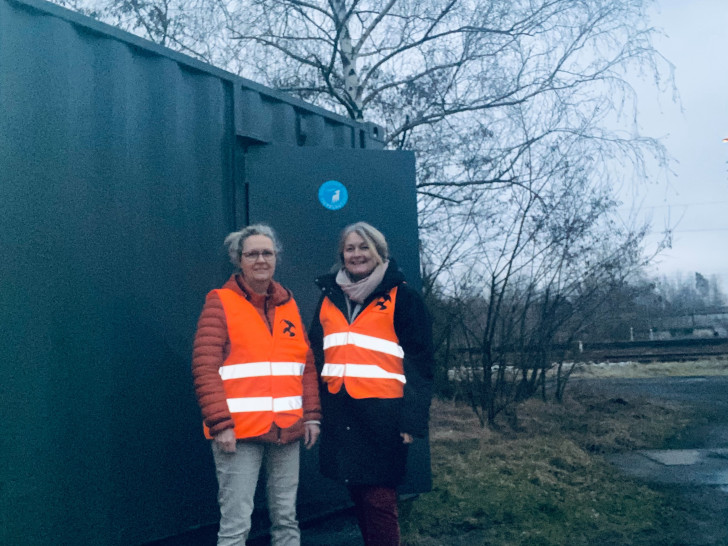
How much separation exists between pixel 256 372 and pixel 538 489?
111 inches

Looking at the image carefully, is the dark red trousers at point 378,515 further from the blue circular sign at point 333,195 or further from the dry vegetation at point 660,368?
the dry vegetation at point 660,368

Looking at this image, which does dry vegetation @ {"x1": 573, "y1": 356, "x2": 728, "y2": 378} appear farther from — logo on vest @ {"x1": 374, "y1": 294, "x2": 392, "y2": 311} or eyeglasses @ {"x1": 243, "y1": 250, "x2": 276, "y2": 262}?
eyeglasses @ {"x1": 243, "y1": 250, "x2": 276, "y2": 262}

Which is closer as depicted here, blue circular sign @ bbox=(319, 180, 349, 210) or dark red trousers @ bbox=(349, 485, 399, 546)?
dark red trousers @ bbox=(349, 485, 399, 546)

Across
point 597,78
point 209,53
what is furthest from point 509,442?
point 209,53

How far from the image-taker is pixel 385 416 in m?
A: 2.86

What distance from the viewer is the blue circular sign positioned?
3.87 metres

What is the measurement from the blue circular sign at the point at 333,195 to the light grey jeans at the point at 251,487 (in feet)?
5.13

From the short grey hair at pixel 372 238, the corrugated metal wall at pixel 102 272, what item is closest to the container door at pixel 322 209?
the corrugated metal wall at pixel 102 272

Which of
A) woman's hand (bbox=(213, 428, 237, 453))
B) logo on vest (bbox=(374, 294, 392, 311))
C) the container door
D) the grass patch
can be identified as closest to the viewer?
woman's hand (bbox=(213, 428, 237, 453))

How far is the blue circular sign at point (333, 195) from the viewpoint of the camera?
3.87m

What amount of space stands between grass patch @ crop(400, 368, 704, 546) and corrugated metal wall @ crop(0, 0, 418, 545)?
1677 mm

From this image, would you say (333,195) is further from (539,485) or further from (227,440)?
(539,485)

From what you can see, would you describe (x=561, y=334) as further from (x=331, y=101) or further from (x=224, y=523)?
(x=224, y=523)

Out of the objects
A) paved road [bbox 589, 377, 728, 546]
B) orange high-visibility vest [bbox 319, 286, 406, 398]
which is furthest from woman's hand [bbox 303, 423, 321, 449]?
paved road [bbox 589, 377, 728, 546]
